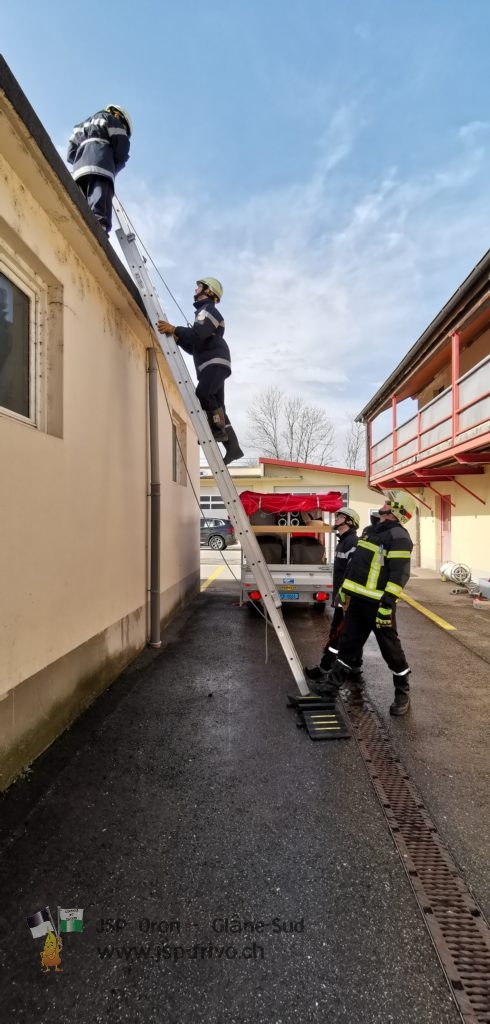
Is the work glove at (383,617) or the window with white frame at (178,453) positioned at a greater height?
the window with white frame at (178,453)

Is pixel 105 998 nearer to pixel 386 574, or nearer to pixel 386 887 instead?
pixel 386 887

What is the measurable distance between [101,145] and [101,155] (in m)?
0.16

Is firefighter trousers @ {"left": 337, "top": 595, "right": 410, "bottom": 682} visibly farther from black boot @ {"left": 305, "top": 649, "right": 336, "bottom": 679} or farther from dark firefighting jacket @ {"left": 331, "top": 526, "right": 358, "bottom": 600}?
dark firefighting jacket @ {"left": 331, "top": 526, "right": 358, "bottom": 600}

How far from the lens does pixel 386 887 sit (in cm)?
199

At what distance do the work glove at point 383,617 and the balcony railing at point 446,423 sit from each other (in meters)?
5.26

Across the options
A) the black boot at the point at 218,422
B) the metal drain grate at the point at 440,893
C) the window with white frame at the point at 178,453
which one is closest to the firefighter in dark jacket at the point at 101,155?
the black boot at the point at 218,422

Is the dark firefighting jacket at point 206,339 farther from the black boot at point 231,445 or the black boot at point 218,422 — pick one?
the black boot at point 231,445

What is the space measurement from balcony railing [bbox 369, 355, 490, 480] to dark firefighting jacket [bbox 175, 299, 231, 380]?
542 cm

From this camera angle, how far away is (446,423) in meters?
9.79

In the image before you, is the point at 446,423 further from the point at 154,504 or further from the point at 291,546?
the point at 154,504

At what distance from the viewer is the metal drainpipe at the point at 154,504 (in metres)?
5.65

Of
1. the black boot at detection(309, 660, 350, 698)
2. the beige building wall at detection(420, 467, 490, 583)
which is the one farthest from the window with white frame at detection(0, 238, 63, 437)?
the beige building wall at detection(420, 467, 490, 583)

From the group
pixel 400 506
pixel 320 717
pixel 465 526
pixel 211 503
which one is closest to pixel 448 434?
pixel 465 526

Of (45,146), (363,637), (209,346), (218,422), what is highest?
(45,146)
